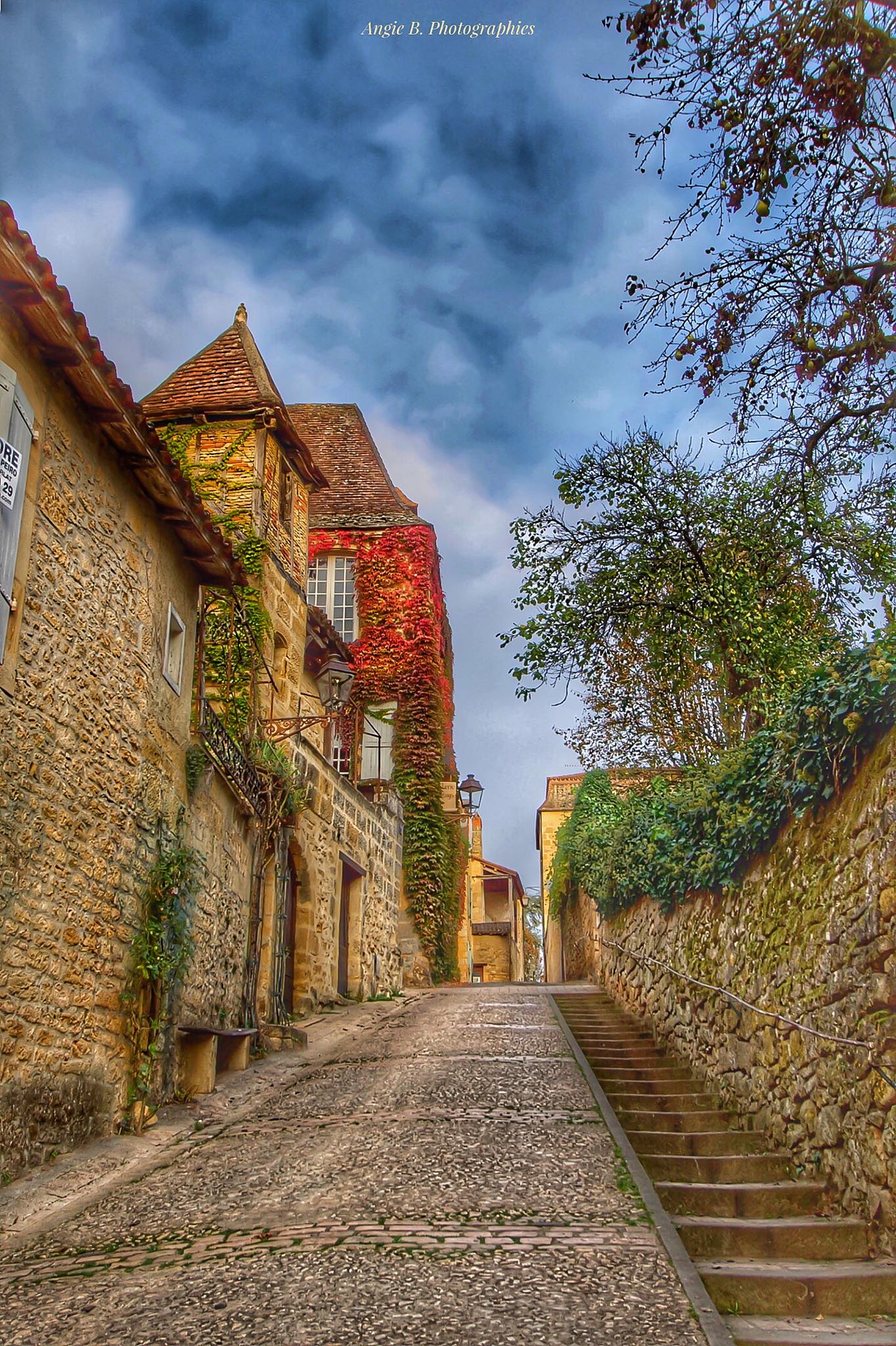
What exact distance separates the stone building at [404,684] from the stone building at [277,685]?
10.5ft

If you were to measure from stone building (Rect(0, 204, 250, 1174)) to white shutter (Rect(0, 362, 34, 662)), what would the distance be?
0.01m

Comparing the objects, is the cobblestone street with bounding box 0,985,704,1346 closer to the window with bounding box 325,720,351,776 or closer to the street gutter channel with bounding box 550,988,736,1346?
the street gutter channel with bounding box 550,988,736,1346

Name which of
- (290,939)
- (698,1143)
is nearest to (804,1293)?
(698,1143)

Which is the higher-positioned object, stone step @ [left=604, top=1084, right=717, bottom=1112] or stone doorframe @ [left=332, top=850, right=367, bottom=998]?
stone doorframe @ [left=332, top=850, right=367, bottom=998]

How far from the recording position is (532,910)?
56250 millimetres

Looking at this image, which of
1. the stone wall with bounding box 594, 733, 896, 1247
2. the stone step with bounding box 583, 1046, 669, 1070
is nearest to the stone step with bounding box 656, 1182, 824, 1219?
the stone wall with bounding box 594, 733, 896, 1247

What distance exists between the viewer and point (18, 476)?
6.33 meters

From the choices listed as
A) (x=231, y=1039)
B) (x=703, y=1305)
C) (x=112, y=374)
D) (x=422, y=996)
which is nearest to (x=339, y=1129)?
(x=231, y=1039)

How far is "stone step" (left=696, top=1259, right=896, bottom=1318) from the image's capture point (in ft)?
16.0

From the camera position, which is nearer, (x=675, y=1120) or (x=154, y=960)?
(x=675, y=1120)

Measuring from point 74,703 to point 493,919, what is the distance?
36.7 m

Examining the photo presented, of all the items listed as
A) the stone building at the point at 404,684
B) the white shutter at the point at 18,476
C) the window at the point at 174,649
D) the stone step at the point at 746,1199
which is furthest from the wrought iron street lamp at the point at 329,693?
the stone step at the point at 746,1199

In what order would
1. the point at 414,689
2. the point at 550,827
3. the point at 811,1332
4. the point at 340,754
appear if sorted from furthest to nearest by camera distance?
the point at 550,827, the point at 414,689, the point at 340,754, the point at 811,1332

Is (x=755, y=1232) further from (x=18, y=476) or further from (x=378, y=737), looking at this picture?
(x=378, y=737)
